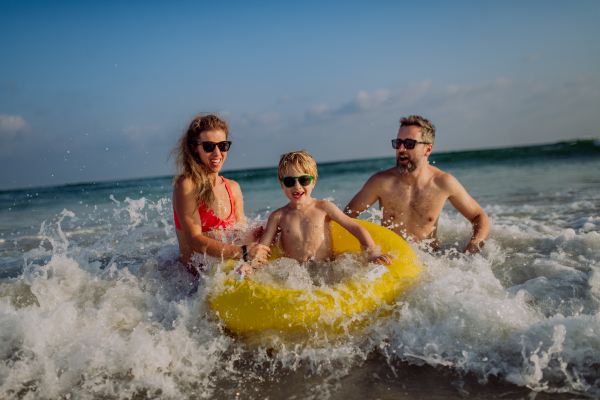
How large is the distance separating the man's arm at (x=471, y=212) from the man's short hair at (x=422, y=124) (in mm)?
474

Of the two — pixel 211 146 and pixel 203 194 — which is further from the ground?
pixel 211 146

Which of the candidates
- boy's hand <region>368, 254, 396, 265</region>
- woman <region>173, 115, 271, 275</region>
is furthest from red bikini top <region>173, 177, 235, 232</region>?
boy's hand <region>368, 254, 396, 265</region>

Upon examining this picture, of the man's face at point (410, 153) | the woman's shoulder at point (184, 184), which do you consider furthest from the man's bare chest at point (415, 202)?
the woman's shoulder at point (184, 184)

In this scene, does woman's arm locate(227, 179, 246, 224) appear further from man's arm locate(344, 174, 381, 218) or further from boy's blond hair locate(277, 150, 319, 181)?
man's arm locate(344, 174, 381, 218)

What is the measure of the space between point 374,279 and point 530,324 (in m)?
1.02

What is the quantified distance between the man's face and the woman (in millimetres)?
1801

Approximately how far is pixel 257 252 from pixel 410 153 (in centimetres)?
199

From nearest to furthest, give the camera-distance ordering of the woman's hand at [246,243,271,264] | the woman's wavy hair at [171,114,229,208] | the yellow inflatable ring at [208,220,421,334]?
1. the yellow inflatable ring at [208,220,421,334]
2. the woman's hand at [246,243,271,264]
3. the woman's wavy hair at [171,114,229,208]

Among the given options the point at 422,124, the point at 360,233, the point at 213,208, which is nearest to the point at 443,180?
the point at 422,124

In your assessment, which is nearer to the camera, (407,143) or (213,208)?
(213,208)

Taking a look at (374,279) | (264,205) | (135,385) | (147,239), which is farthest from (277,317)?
(264,205)

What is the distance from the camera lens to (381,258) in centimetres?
302

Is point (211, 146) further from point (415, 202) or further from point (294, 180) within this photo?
point (415, 202)

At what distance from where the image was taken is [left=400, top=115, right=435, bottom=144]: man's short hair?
4.16m
